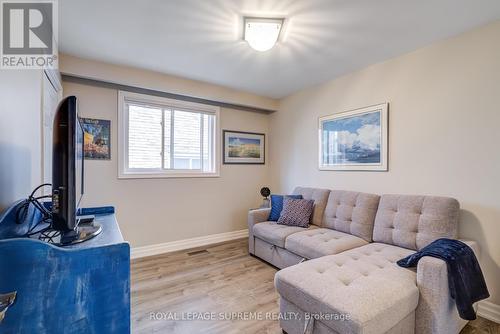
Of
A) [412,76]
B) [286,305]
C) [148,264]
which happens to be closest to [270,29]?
[412,76]

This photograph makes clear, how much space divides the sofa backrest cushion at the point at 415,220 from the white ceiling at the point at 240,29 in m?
1.50

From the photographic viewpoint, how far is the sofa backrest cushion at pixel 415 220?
1.96 meters

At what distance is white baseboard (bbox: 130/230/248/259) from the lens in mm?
3046

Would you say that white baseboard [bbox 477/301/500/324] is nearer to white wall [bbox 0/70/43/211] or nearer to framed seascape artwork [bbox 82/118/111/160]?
white wall [bbox 0/70/43/211]

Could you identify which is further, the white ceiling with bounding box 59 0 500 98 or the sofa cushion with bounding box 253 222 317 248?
the sofa cushion with bounding box 253 222 317 248

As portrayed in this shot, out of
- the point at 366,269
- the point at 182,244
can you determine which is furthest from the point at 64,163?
the point at 182,244

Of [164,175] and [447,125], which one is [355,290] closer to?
[447,125]

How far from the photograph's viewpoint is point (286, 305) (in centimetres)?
161

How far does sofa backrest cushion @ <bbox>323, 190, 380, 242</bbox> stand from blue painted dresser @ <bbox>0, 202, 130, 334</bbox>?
7.40 ft

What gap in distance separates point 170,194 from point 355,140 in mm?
2576

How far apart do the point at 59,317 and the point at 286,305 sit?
128 cm

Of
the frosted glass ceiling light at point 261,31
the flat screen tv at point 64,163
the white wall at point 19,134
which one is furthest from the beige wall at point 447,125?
the white wall at point 19,134

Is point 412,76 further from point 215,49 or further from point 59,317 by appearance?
point 59,317

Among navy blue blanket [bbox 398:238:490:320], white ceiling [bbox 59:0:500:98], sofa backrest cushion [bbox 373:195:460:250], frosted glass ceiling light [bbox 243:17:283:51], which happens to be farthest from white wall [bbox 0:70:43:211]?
sofa backrest cushion [bbox 373:195:460:250]
